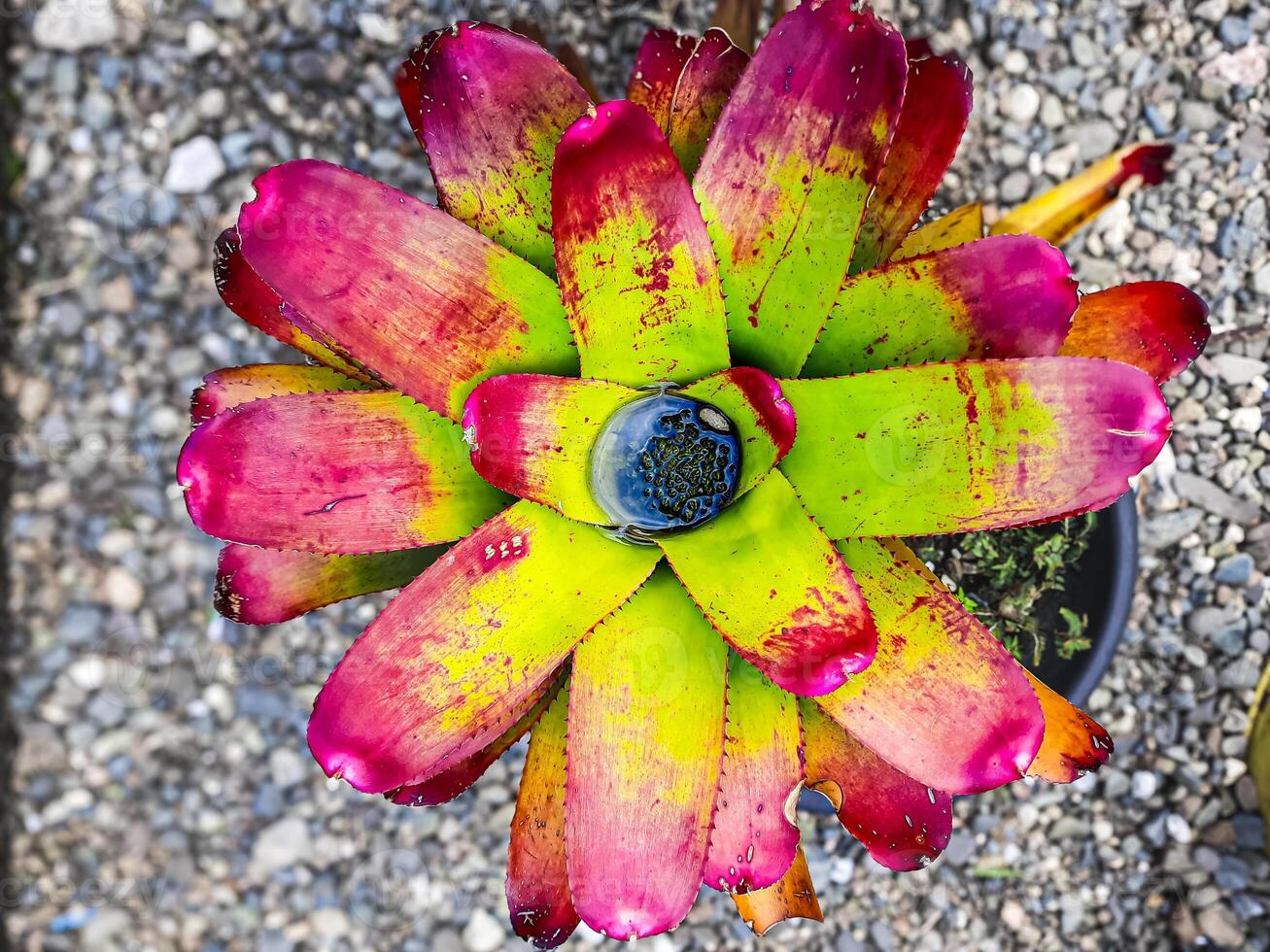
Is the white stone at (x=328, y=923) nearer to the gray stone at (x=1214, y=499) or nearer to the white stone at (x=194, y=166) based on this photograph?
the white stone at (x=194, y=166)

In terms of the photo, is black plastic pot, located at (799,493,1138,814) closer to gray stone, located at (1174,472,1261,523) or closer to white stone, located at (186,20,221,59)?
gray stone, located at (1174,472,1261,523)

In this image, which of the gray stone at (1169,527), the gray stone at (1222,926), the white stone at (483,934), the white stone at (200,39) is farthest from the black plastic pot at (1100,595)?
the white stone at (200,39)

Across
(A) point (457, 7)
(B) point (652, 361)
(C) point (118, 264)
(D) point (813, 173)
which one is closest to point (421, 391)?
(B) point (652, 361)

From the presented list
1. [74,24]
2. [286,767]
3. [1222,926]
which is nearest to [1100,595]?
[1222,926]

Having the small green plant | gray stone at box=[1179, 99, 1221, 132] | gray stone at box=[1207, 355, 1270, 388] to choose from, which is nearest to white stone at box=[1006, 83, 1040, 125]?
gray stone at box=[1179, 99, 1221, 132]

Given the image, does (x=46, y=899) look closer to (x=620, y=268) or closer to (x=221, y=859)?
(x=221, y=859)

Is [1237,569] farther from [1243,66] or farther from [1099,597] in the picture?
[1243,66]
